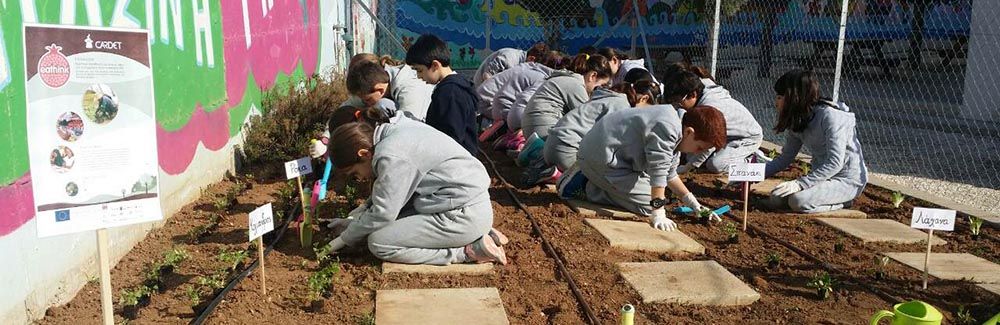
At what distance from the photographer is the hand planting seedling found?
480cm

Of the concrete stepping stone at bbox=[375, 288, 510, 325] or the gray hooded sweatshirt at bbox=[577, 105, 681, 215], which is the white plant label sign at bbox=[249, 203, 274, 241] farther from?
the gray hooded sweatshirt at bbox=[577, 105, 681, 215]

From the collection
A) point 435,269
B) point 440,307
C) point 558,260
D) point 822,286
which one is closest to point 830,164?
point 822,286

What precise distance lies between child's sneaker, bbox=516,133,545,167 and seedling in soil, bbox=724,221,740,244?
2.09 meters

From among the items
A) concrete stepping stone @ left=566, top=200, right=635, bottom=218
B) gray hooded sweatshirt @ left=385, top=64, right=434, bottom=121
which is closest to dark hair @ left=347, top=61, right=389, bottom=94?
gray hooded sweatshirt @ left=385, top=64, right=434, bottom=121

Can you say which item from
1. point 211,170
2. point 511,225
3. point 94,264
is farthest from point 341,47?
point 94,264

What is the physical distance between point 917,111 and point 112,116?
11.7m

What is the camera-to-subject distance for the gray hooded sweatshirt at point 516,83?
838 cm

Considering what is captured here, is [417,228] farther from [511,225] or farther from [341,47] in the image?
[341,47]

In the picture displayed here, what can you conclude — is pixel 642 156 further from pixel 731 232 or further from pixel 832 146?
pixel 832 146

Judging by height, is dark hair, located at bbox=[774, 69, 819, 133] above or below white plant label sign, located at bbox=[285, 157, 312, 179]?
above

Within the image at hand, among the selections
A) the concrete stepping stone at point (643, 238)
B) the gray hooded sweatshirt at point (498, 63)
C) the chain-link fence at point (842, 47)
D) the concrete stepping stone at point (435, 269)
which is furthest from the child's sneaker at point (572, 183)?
the gray hooded sweatshirt at point (498, 63)

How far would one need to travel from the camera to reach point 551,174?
6.42m

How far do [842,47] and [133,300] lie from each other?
251 inches

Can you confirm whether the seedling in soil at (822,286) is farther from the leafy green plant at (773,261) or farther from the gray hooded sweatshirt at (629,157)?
the gray hooded sweatshirt at (629,157)
